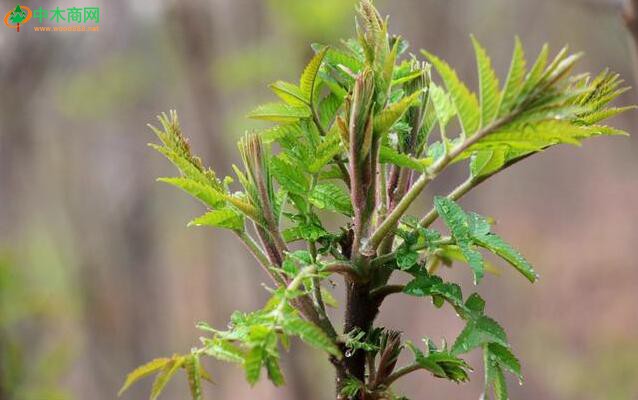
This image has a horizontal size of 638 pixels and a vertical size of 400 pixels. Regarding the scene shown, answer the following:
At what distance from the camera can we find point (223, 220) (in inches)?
25.6

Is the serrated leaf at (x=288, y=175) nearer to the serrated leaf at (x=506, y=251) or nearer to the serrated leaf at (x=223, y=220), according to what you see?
the serrated leaf at (x=223, y=220)

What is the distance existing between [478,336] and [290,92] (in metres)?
0.25

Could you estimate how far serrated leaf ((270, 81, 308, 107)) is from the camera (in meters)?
0.65

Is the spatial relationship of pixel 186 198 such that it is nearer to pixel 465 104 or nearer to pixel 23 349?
pixel 23 349

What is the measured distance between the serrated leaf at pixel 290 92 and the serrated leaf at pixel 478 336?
0.77 ft

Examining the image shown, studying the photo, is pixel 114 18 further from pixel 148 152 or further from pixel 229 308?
pixel 229 308

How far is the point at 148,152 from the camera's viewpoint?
500 cm

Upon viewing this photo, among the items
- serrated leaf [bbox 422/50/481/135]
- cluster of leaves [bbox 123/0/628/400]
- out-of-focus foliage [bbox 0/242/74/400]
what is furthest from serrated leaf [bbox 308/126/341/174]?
out-of-focus foliage [bbox 0/242/74/400]

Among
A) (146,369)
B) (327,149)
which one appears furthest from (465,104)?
(146,369)

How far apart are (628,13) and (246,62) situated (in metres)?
2.15

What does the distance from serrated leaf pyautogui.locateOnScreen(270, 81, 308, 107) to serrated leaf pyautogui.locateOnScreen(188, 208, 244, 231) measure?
11cm

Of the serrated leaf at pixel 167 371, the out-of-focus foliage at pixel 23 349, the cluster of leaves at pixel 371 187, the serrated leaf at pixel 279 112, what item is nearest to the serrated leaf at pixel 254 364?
the cluster of leaves at pixel 371 187

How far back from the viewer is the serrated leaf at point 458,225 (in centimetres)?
60

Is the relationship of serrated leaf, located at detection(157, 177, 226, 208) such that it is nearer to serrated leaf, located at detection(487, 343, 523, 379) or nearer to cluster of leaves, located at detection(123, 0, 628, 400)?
cluster of leaves, located at detection(123, 0, 628, 400)
